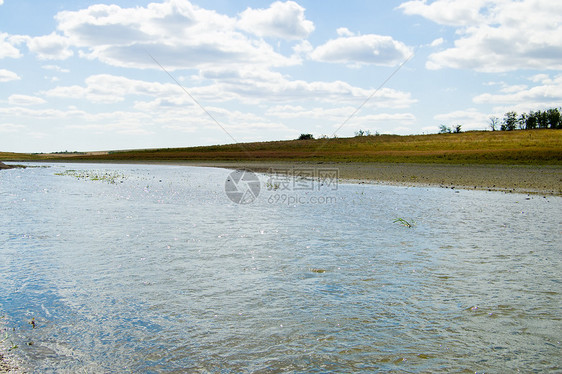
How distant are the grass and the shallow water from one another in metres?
33.9

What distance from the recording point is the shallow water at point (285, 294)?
539cm

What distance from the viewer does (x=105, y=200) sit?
902 inches

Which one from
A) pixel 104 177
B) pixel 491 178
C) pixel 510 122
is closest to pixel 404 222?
pixel 491 178

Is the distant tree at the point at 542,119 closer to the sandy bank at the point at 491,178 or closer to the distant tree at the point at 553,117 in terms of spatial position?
the distant tree at the point at 553,117

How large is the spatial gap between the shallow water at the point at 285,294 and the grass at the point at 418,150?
33934 millimetres

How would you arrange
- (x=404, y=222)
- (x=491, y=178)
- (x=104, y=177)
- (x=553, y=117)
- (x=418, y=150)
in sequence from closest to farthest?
Answer: 1. (x=404, y=222)
2. (x=491, y=178)
3. (x=104, y=177)
4. (x=418, y=150)
5. (x=553, y=117)

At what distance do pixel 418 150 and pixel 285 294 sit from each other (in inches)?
2321

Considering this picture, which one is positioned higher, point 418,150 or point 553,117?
point 553,117

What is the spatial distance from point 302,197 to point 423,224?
33.6 ft

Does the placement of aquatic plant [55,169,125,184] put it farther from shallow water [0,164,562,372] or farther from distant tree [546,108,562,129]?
distant tree [546,108,562,129]

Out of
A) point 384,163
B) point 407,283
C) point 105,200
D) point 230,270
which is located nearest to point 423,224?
point 407,283

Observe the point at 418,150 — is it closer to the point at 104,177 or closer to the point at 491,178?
the point at 491,178

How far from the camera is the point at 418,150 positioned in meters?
62.9

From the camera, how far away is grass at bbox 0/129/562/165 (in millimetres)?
46281
